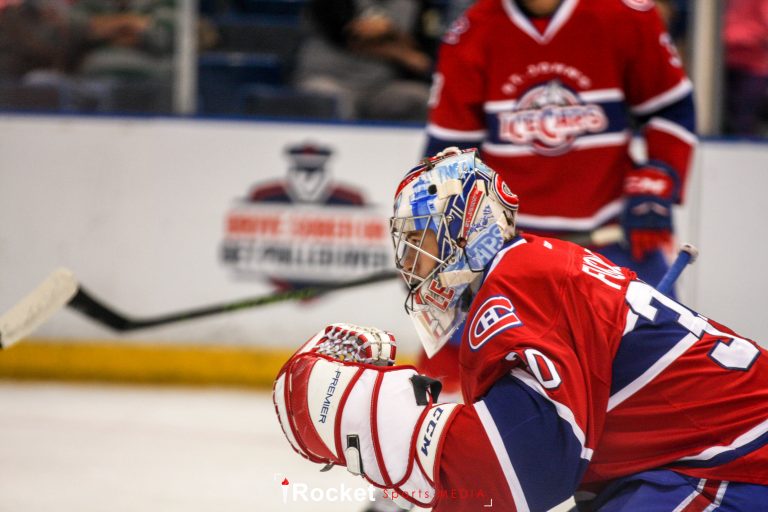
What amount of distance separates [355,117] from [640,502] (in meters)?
3.19

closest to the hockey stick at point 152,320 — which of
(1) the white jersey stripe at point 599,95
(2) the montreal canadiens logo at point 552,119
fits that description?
(2) the montreal canadiens logo at point 552,119

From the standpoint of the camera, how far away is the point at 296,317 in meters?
4.38

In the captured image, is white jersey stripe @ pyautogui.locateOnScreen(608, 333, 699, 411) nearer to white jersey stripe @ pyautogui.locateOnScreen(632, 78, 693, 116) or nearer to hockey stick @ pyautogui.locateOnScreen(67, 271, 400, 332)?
white jersey stripe @ pyautogui.locateOnScreen(632, 78, 693, 116)

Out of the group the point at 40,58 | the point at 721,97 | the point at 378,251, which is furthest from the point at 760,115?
the point at 40,58

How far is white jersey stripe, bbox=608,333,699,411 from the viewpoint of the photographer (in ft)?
4.71

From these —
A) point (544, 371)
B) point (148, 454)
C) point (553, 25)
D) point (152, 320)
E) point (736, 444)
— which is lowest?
point (148, 454)

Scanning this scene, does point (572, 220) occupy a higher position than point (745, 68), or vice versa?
point (745, 68)

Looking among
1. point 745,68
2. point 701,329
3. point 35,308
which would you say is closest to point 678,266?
point 701,329

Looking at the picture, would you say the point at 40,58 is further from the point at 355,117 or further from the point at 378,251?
the point at 378,251

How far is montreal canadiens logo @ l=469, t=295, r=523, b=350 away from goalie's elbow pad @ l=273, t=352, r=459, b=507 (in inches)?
3.6

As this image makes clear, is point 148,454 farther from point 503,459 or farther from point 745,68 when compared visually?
point 745,68

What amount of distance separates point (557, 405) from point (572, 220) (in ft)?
5.14

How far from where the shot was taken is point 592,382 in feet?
4.59

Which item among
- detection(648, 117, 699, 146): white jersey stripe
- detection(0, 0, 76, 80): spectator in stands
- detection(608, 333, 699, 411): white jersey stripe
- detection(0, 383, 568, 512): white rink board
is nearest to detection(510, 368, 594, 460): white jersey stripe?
detection(608, 333, 699, 411): white jersey stripe
